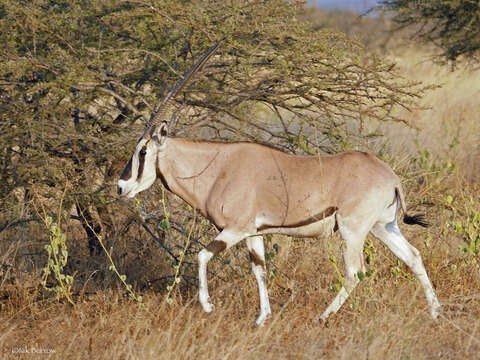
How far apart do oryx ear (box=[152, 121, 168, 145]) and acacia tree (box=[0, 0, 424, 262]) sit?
0.67 metres

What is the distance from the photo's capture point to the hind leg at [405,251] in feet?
17.1

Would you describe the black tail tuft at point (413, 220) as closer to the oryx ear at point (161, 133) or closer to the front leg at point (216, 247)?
the front leg at point (216, 247)

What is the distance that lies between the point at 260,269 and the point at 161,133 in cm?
135

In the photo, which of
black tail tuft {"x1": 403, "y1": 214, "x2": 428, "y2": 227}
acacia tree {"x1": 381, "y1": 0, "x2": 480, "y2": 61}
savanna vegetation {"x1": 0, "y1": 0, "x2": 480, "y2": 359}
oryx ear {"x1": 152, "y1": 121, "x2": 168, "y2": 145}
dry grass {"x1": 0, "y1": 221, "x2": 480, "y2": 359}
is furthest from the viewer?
acacia tree {"x1": 381, "y1": 0, "x2": 480, "y2": 61}

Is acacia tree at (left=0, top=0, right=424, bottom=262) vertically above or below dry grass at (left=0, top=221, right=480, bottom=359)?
above

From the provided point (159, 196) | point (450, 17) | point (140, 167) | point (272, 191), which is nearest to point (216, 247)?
point (272, 191)

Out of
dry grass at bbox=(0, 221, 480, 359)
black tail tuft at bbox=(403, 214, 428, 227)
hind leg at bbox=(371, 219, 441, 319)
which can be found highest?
black tail tuft at bbox=(403, 214, 428, 227)

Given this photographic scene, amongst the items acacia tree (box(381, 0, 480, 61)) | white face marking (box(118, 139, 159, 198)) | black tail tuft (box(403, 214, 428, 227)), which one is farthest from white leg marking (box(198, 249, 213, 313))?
acacia tree (box(381, 0, 480, 61))

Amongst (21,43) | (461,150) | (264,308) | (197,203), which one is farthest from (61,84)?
(461,150)

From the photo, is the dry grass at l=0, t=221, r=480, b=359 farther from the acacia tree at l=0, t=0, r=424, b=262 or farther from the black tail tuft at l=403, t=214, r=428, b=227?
the acacia tree at l=0, t=0, r=424, b=262

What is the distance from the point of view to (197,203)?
17.2 ft

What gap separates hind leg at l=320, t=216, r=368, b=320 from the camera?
4926 mm

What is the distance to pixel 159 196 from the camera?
6688mm

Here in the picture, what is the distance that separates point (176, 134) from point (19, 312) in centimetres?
204
